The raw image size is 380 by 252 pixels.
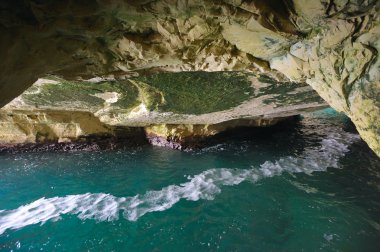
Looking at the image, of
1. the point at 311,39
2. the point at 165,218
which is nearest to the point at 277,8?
the point at 311,39

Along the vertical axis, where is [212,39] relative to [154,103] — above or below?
above

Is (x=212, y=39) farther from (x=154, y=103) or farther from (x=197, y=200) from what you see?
(x=197, y=200)

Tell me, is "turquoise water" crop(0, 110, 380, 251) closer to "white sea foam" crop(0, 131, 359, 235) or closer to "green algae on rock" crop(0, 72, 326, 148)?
"white sea foam" crop(0, 131, 359, 235)

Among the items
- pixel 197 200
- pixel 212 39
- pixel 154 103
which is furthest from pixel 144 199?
pixel 212 39

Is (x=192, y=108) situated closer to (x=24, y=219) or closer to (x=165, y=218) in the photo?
(x=165, y=218)

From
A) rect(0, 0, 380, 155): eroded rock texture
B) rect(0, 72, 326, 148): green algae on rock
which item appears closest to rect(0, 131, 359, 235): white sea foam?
rect(0, 72, 326, 148): green algae on rock
